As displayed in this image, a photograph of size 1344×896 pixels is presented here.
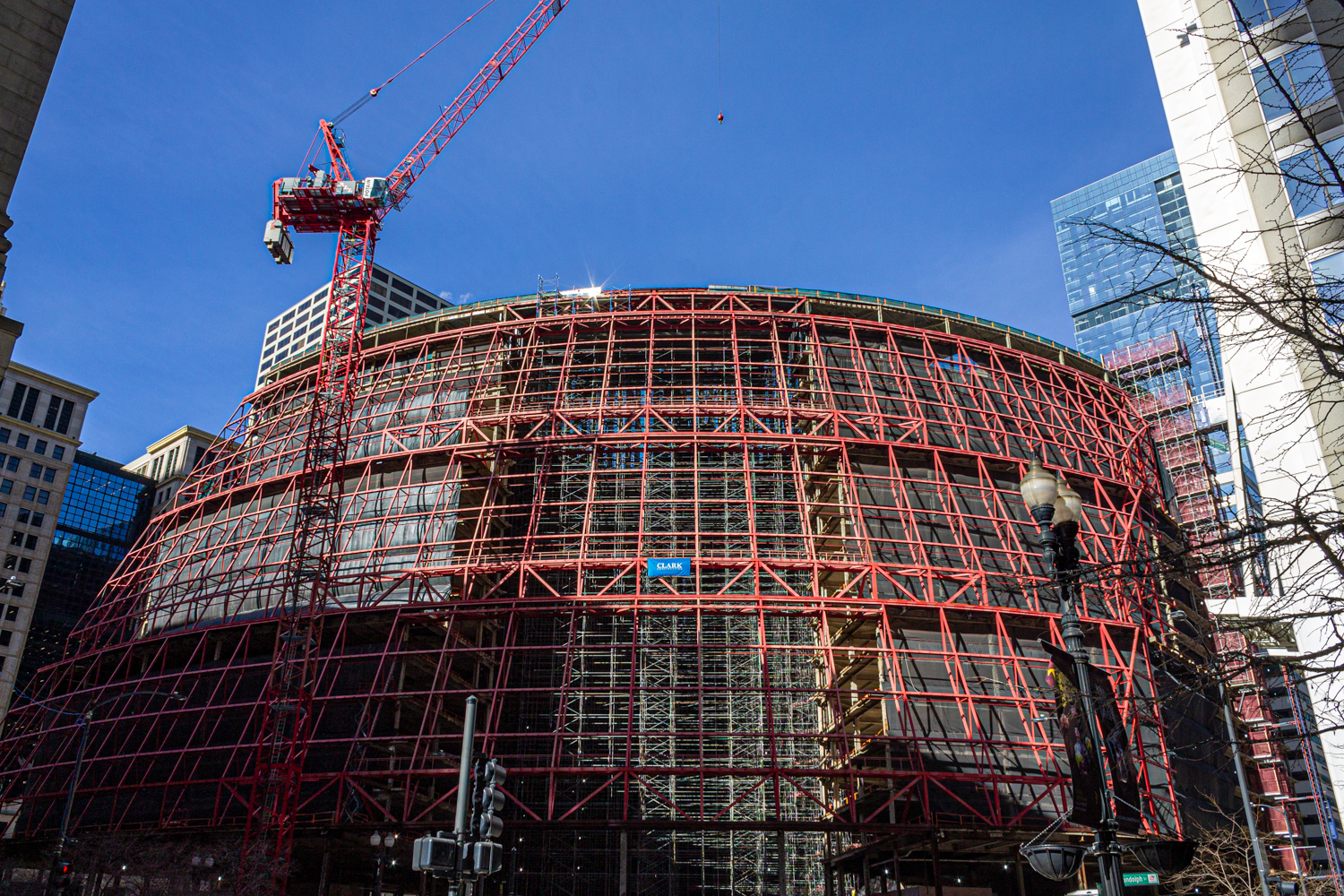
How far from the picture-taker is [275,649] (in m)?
40.7

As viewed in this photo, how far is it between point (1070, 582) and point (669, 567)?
28116 millimetres

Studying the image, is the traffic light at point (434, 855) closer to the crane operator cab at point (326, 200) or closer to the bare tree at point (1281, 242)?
the bare tree at point (1281, 242)

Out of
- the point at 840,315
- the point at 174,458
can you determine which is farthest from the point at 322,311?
the point at 840,315

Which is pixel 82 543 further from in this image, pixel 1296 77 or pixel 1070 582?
pixel 1296 77

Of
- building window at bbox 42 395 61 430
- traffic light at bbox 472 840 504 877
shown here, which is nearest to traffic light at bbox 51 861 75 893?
traffic light at bbox 472 840 504 877

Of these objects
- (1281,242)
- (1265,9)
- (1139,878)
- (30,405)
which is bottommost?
(1139,878)

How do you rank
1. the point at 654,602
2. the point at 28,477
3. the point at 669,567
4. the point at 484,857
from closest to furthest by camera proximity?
the point at 484,857, the point at 654,602, the point at 669,567, the point at 28,477

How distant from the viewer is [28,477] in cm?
9388

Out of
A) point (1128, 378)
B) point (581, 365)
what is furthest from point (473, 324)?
point (1128, 378)

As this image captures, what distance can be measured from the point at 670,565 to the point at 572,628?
474 cm

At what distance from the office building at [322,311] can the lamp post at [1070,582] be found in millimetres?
142037

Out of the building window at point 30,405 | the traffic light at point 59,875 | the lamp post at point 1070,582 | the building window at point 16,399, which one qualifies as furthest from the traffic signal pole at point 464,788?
the building window at point 30,405

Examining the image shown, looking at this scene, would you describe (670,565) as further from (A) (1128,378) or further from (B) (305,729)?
(A) (1128,378)

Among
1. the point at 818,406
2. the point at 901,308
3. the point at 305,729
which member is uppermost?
the point at 901,308
